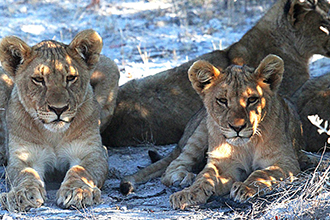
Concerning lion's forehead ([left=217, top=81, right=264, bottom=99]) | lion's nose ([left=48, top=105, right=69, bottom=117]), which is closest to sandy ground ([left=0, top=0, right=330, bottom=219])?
lion's nose ([left=48, top=105, right=69, bottom=117])

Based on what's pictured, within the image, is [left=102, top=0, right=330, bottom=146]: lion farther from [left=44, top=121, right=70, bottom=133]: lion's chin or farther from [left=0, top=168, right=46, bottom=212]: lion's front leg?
[left=0, top=168, right=46, bottom=212]: lion's front leg

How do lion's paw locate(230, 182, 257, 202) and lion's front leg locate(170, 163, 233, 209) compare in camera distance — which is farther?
lion's front leg locate(170, 163, 233, 209)

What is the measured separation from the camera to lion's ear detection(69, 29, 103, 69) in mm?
4355

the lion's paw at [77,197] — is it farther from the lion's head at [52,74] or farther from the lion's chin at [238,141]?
the lion's chin at [238,141]

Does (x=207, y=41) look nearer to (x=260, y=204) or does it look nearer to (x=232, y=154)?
(x=232, y=154)

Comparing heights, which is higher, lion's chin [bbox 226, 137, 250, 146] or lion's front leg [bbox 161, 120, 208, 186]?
lion's chin [bbox 226, 137, 250, 146]

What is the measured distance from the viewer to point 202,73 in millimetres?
4203

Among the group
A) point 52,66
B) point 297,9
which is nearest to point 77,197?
point 52,66

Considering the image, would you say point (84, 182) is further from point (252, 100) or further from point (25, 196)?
point (252, 100)

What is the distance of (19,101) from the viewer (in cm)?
442

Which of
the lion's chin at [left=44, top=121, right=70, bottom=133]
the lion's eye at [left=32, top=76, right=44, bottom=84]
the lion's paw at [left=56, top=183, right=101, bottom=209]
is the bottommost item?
the lion's paw at [left=56, top=183, right=101, bottom=209]

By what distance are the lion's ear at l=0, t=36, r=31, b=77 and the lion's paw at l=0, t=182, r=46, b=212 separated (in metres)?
0.95

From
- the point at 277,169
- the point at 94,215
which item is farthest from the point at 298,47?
the point at 94,215

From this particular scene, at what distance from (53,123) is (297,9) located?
3217 mm
